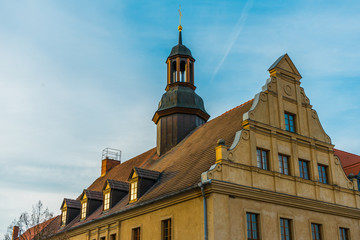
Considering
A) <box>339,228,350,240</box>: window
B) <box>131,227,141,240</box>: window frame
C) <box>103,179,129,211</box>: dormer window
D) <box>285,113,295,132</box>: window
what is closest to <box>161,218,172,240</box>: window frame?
<box>131,227,141,240</box>: window frame

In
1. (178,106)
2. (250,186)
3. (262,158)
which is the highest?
(178,106)

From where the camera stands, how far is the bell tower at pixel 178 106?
34188mm

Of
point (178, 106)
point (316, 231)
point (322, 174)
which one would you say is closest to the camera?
point (316, 231)

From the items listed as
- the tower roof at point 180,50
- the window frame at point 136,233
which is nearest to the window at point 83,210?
the window frame at point 136,233

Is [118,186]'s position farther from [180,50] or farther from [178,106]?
[180,50]

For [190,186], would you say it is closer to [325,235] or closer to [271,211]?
[271,211]

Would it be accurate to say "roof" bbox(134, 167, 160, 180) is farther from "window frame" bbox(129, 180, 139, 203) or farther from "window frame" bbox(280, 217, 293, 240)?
"window frame" bbox(280, 217, 293, 240)

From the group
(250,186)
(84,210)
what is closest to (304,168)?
(250,186)

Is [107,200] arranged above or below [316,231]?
above

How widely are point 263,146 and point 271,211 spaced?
Result: 3.36 metres

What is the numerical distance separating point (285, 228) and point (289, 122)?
6.17 metres

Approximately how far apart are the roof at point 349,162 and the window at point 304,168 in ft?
26.5

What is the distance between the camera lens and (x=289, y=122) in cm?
2520

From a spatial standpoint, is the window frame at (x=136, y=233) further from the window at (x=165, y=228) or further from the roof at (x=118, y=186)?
the roof at (x=118, y=186)
